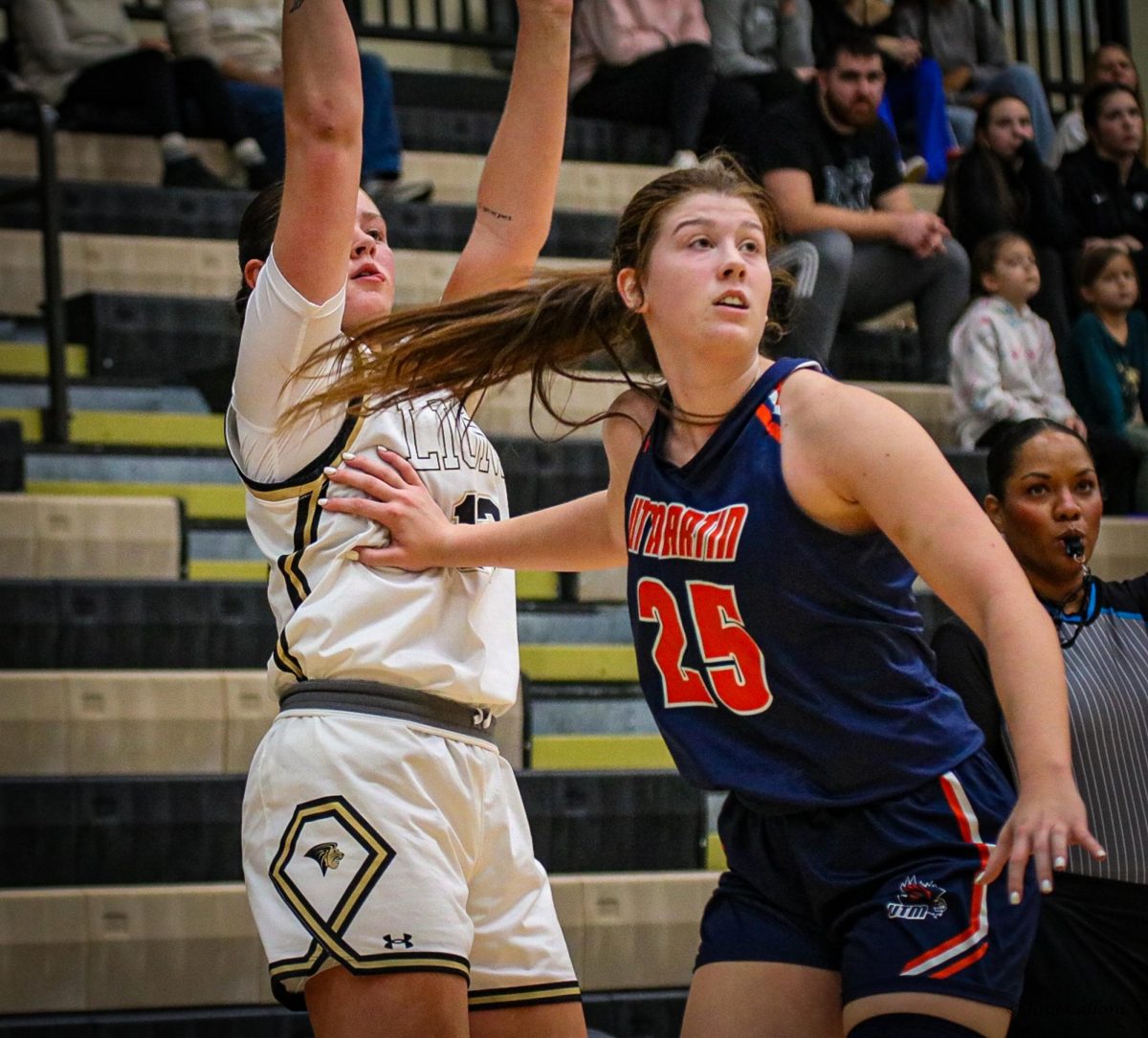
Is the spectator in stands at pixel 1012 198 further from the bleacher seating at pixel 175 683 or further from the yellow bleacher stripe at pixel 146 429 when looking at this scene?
the yellow bleacher stripe at pixel 146 429

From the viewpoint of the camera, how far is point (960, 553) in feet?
6.10

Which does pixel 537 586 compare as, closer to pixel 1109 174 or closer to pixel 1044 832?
pixel 1044 832

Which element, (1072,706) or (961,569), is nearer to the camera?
(961,569)

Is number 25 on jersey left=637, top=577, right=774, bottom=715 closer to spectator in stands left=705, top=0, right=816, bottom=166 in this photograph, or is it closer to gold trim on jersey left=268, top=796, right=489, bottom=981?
gold trim on jersey left=268, top=796, right=489, bottom=981

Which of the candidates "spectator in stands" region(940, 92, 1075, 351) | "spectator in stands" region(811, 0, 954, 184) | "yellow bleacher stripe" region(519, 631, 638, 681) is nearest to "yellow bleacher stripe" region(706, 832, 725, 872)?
"yellow bleacher stripe" region(519, 631, 638, 681)

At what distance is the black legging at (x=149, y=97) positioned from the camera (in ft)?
20.0

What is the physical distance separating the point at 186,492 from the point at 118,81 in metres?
2.00

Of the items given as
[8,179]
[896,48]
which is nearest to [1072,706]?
[8,179]

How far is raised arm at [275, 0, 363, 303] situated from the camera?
2.17 metres

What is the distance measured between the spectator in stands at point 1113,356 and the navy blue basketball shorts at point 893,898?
13.0 feet

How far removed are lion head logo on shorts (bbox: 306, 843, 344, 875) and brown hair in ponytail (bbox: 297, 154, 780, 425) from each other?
1.84ft

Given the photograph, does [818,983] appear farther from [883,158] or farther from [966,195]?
[966,195]

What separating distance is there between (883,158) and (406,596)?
4.19 meters

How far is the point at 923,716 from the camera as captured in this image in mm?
2062
